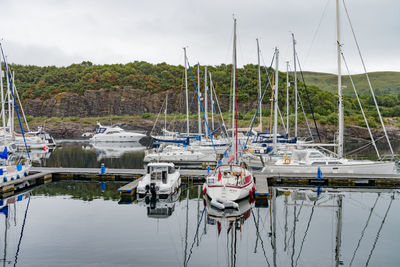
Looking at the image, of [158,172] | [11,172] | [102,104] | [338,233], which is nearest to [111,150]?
[11,172]

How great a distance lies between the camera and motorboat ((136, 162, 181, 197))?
20.0m

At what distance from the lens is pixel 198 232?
15.1 metres

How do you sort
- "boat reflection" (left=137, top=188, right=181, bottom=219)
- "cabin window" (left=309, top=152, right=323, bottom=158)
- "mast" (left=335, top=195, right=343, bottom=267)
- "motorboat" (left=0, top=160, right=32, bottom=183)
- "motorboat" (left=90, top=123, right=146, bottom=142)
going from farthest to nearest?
1. "motorboat" (left=90, top=123, right=146, bottom=142)
2. "cabin window" (left=309, top=152, right=323, bottom=158)
3. "motorboat" (left=0, top=160, right=32, bottom=183)
4. "boat reflection" (left=137, top=188, right=181, bottom=219)
5. "mast" (left=335, top=195, right=343, bottom=267)

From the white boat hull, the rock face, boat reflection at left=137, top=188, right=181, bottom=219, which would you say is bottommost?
boat reflection at left=137, top=188, right=181, bottom=219

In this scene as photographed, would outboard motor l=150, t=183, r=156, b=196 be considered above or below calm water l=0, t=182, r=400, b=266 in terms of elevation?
above

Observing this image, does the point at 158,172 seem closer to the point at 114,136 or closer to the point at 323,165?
the point at 323,165

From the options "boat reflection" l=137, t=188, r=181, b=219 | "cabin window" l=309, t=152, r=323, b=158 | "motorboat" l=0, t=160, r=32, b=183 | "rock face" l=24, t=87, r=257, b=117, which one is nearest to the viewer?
"boat reflection" l=137, t=188, r=181, b=219

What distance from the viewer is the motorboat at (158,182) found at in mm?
20031

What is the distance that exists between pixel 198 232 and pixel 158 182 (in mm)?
5802

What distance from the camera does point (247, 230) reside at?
15.0 metres

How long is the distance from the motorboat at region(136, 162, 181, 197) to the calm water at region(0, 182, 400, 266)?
817mm

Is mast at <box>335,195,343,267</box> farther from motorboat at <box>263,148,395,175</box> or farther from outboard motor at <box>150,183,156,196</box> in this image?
outboard motor at <box>150,183,156,196</box>

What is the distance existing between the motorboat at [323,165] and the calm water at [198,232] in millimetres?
3293

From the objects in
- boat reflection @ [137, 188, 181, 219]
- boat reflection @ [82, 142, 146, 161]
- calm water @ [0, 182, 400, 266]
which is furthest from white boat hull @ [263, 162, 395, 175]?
boat reflection @ [82, 142, 146, 161]
